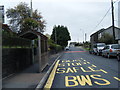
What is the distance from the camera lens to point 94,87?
671 centimetres

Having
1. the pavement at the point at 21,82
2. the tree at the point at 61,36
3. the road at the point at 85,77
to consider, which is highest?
the tree at the point at 61,36

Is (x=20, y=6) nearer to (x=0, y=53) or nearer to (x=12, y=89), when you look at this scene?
(x=0, y=53)

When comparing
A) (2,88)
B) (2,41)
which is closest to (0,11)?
(2,41)

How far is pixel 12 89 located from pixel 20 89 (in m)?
0.28

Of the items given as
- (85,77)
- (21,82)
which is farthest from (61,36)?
(21,82)

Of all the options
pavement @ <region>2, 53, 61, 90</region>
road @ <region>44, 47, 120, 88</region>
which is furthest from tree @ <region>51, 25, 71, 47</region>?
pavement @ <region>2, 53, 61, 90</region>

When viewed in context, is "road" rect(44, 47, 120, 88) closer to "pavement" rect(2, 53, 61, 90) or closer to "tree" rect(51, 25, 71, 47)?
"pavement" rect(2, 53, 61, 90)

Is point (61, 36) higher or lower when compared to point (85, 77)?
higher

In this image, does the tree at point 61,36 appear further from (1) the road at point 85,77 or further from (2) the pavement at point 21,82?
(2) the pavement at point 21,82

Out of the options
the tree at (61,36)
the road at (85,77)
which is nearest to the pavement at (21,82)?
the road at (85,77)

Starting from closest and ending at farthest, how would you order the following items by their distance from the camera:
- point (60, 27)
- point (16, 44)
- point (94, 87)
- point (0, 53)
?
point (94, 87), point (0, 53), point (16, 44), point (60, 27)

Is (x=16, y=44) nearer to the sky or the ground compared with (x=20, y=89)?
nearer to the sky

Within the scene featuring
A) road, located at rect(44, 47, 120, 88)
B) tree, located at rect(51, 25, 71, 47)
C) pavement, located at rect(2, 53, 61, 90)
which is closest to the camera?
pavement, located at rect(2, 53, 61, 90)

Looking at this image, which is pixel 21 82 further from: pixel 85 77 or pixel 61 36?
pixel 61 36
